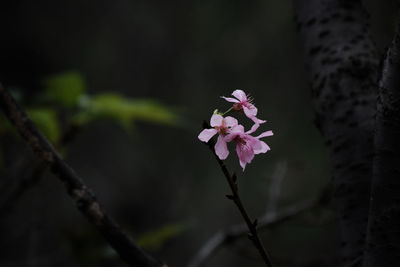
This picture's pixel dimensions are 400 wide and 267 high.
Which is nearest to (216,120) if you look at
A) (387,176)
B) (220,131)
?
(220,131)

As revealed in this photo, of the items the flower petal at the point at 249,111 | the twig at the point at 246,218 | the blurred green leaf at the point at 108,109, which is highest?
the blurred green leaf at the point at 108,109

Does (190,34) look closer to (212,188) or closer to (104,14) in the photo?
(104,14)

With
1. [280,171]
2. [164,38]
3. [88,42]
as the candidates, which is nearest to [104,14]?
[88,42]

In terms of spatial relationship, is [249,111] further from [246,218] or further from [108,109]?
[108,109]

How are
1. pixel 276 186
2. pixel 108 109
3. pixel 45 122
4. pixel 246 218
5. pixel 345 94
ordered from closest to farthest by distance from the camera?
pixel 246 218 < pixel 345 94 < pixel 45 122 < pixel 108 109 < pixel 276 186

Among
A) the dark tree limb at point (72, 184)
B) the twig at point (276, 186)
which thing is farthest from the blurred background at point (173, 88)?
the dark tree limb at point (72, 184)

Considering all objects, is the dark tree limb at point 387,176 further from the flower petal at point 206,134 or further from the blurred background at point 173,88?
the blurred background at point 173,88
